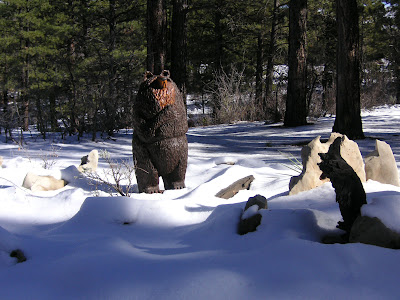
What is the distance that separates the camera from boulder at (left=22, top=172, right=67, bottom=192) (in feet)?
13.3

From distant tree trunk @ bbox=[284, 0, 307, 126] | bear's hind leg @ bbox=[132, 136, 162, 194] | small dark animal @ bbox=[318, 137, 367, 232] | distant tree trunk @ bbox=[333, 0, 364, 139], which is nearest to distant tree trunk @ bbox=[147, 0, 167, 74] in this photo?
distant tree trunk @ bbox=[284, 0, 307, 126]

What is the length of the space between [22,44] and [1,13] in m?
1.64

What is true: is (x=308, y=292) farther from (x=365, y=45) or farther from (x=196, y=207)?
(x=365, y=45)

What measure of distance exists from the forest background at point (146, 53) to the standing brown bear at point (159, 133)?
4.38 meters

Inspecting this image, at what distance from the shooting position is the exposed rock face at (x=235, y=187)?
3.61m

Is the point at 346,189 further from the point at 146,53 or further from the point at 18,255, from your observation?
the point at 146,53

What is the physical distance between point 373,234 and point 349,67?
19.0 feet

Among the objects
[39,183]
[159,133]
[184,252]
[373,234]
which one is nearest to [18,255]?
[184,252]

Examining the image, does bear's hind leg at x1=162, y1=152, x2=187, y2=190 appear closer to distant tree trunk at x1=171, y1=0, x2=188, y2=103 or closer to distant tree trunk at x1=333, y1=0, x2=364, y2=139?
distant tree trunk at x1=333, y1=0, x2=364, y2=139

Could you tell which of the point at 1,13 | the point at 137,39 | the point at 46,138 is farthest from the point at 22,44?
A: the point at 46,138

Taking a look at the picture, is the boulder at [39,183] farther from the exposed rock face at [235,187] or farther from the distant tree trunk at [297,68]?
the distant tree trunk at [297,68]

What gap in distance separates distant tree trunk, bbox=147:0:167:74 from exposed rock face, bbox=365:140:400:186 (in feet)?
19.6

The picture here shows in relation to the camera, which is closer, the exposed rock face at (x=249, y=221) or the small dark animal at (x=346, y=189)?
the small dark animal at (x=346, y=189)

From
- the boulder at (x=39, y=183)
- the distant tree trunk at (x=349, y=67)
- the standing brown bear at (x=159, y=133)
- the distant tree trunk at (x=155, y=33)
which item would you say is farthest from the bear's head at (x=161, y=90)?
the distant tree trunk at (x=155, y=33)
